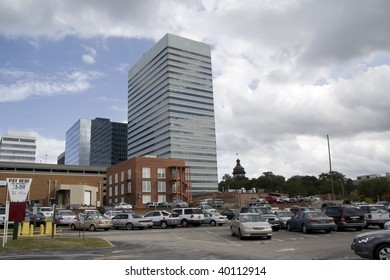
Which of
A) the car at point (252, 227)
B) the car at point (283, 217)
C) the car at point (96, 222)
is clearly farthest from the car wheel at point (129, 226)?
the car at point (252, 227)

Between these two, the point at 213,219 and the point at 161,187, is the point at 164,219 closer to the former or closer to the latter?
the point at 213,219

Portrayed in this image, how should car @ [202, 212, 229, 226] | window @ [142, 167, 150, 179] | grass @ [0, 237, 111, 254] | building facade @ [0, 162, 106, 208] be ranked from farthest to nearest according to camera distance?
window @ [142, 167, 150, 179]
building facade @ [0, 162, 106, 208]
car @ [202, 212, 229, 226]
grass @ [0, 237, 111, 254]

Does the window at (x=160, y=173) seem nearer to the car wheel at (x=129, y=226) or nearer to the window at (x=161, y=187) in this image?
the window at (x=161, y=187)

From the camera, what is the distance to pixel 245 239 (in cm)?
2028

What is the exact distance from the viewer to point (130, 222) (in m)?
33.2

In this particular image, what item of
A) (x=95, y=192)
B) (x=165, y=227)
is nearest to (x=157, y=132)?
(x=95, y=192)

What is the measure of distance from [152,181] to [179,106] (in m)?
79.0

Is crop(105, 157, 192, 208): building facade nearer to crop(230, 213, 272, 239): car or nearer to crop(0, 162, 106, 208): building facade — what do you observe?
crop(0, 162, 106, 208): building facade

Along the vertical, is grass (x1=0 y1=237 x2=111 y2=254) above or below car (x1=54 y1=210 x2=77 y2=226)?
below

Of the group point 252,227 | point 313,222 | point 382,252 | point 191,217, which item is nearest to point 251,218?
point 252,227

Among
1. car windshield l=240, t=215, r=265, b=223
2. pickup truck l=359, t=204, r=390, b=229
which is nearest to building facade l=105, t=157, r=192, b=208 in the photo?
pickup truck l=359, t=204, r=390, b=229

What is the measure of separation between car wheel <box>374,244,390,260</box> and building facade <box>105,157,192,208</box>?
61948 millimetres

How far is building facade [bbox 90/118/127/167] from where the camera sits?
7544 inches
